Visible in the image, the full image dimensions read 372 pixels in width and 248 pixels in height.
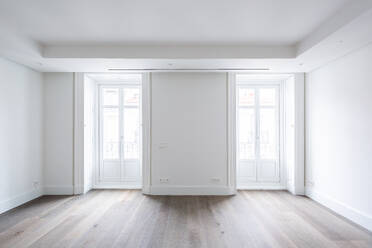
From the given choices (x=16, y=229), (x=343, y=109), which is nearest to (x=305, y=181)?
(x=343, y=109)

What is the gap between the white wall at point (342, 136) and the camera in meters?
3.49

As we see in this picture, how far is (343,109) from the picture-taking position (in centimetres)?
398

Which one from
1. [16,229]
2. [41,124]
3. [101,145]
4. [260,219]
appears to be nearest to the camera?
[16,229]

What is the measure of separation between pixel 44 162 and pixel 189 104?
3.46m

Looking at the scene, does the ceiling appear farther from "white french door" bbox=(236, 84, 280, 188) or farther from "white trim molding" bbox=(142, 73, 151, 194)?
"white french door" bbox=(236, 84, 280, 188)

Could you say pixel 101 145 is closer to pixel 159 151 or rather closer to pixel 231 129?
pixel 159 151

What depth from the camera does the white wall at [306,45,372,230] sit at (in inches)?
138

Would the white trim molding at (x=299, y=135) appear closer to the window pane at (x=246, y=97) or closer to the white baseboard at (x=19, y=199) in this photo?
the window pane at (x=246, y=97)

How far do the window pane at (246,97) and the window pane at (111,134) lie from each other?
3.16 meters

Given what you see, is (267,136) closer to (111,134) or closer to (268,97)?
(268,97)

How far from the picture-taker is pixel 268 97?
5977mm

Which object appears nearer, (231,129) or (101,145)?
(231,129)

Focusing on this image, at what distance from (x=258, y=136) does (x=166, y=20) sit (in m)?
3.83


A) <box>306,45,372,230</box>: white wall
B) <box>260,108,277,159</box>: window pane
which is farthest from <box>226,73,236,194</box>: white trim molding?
<box>306,45,372,230</box>: white wall
